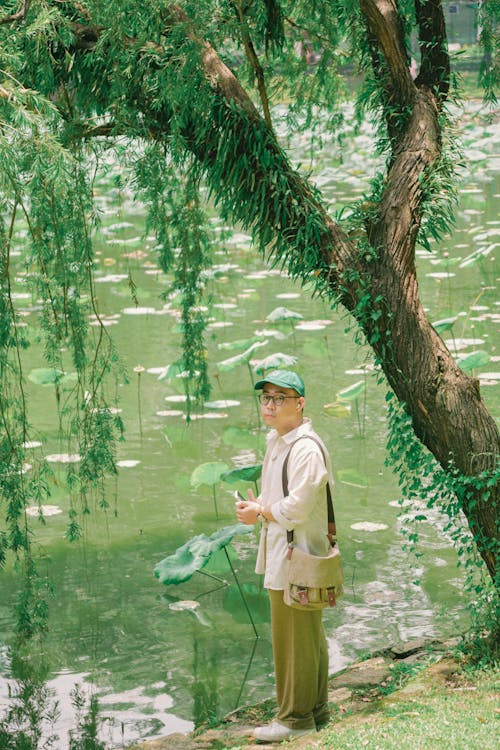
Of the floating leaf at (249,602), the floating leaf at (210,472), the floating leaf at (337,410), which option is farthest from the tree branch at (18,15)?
the floating leaf at (337,410)

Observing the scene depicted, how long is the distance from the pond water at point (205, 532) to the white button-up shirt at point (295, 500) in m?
0.77

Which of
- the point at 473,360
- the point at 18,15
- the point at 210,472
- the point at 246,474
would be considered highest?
the point at 18,15

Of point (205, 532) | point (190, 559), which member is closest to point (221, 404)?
point (205, 532)

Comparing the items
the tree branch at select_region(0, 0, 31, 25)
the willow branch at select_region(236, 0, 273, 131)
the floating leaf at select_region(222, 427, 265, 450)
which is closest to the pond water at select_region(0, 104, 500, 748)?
the floating leaf at select_region(222, 427, 265, 450)

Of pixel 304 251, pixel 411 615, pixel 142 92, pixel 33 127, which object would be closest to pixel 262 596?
pixel 411 615

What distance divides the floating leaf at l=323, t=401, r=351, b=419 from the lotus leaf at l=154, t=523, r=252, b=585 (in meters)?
2.86

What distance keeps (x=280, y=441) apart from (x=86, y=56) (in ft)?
6.23

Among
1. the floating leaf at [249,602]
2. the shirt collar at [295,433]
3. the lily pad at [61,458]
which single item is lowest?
the floating leaf at [249,602]

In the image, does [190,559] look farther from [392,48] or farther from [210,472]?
[392,48]

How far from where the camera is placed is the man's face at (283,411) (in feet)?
12.9

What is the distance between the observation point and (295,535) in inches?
152

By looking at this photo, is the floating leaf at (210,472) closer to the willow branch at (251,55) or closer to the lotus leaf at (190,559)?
the lotus leaf at (190,559)

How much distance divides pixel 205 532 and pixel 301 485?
8.91 ft

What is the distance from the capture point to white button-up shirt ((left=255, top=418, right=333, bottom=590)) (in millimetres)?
3754
